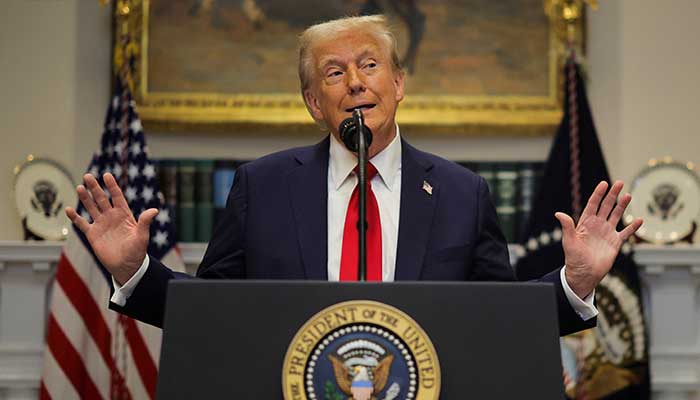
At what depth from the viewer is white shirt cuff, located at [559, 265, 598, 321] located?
2615 mm

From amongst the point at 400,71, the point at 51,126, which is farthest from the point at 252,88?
the point at 400,71

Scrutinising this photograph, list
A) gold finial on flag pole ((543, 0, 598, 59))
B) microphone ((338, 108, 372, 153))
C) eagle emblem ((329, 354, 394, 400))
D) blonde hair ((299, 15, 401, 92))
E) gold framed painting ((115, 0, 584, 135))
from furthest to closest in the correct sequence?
gold framed painting ((115, 0, 584, 135))
gold finial on flag pole ((543, 0, 598, 59))
blonde hair ((299, 15, 401, 92))
microphone ((338, 108, 372, 153))
eagle emblem ((329, 354, 394, 400))

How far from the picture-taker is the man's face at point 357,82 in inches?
119

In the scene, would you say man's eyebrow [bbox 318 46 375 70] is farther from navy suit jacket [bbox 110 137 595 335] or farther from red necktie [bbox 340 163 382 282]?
red necktie [bbox 340 163 382 282]

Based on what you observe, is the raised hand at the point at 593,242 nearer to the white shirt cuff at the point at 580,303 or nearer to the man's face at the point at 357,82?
the white shirt cuff at the point at 580,303

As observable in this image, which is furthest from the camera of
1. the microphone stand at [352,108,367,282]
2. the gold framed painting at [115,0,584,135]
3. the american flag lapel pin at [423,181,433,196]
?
the gold framed painting at [115,0,584,135]

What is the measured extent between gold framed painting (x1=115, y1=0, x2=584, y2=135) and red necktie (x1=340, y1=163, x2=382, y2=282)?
3.79 metres

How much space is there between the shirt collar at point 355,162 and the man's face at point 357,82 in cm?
2

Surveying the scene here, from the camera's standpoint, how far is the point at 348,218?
2.89m

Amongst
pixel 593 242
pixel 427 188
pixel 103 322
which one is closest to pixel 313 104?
pixel 427 188

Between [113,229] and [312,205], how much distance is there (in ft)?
1.79

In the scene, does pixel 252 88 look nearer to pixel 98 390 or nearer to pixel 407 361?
pixel 98 390

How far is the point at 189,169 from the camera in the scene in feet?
21.5

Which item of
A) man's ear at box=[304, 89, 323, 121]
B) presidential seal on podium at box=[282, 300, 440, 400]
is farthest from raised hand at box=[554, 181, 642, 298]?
man's ear at box=[304, 89, 323, 121]
